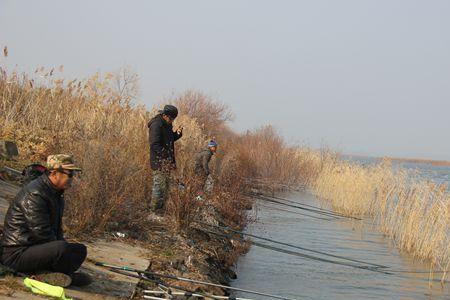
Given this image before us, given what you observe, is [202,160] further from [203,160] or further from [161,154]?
[161,154]

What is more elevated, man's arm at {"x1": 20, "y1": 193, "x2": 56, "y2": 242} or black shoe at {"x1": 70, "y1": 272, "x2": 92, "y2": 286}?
man's arm at {"x1": 20, "y1": 193, "x2": 56, "y2": 242}

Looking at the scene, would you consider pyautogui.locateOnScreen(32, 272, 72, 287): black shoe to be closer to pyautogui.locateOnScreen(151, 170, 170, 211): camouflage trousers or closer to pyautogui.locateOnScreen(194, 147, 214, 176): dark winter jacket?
pyautogui.locateOnScreen(151, 170, 170, 211): camouflage trousers

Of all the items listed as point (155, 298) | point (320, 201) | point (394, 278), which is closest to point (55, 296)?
point (155, 298)

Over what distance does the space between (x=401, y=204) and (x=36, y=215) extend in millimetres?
10260

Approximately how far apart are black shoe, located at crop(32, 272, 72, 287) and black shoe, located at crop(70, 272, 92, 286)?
0.20 meters

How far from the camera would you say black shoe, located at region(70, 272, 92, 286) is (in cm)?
517

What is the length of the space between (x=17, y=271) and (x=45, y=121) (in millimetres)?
7314

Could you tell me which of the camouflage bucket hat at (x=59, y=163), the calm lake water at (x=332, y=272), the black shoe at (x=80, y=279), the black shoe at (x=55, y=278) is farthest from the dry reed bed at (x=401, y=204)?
the camouflage bucket hat at (x=59, y=163)

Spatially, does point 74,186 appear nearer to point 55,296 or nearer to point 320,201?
point 55,296

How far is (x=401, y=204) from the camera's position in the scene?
1339 cm

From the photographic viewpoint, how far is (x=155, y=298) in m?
5.14

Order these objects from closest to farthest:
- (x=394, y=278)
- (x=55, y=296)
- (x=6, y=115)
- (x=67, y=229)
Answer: (x=55, y=296) → (x=67, y=229) → (x=394, y=278) → (x=6, y=115)

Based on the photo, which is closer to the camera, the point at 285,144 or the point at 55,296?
the point at 55,296

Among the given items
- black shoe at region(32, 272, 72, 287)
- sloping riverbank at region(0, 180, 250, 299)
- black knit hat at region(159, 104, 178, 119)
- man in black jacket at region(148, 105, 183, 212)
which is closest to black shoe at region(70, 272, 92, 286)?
sloping riverbank at region(0, 180, 250, 299)
